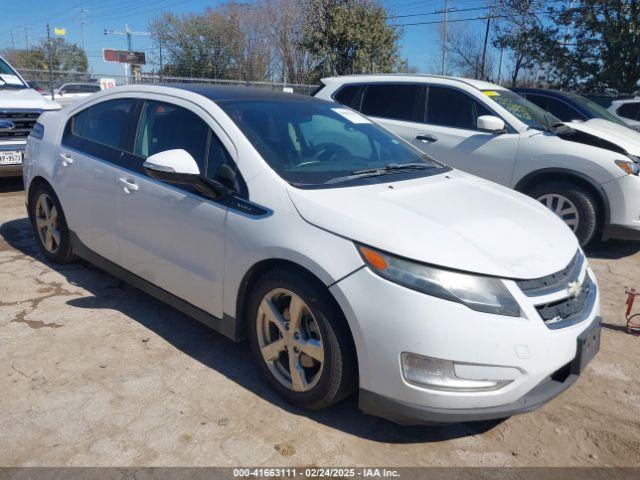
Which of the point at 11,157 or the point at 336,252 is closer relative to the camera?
the point at 336,252

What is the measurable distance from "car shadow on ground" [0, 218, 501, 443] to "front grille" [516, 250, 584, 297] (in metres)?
0.80

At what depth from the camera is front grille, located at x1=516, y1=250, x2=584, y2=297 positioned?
2.54 m

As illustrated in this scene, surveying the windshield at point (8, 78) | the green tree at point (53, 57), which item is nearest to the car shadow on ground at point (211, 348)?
the windshield at point (8, 78)

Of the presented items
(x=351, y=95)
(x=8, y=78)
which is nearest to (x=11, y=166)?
(x=8, y=78)

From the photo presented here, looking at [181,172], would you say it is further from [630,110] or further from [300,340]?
[630,110]

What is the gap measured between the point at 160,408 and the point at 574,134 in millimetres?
5364

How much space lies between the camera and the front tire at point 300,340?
2.65 meters

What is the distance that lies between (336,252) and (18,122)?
6.64 m

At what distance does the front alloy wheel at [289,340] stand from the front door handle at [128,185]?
1336mm

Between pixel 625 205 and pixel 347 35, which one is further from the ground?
pixel 347 35

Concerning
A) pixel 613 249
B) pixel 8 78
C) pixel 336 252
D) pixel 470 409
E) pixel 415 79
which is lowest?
pixel 613 249

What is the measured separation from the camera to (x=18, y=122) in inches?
299

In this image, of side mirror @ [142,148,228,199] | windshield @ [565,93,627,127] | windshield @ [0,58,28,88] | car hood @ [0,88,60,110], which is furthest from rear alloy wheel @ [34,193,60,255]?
windshield @ [565,93,627,127]

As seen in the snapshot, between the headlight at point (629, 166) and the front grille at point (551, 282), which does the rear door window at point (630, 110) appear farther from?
the front grille at point (551, 282)
